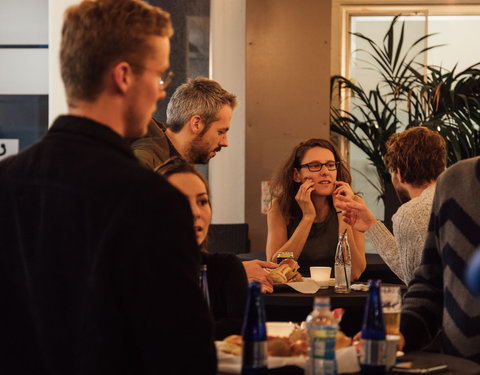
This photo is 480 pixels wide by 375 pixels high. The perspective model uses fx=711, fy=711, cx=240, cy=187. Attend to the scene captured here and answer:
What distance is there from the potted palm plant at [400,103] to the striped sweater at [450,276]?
3695mm

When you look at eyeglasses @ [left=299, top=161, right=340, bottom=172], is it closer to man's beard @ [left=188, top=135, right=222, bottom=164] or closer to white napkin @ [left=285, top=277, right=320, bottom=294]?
man's beard @ [left=188, top=135, right=222, bottom=164]

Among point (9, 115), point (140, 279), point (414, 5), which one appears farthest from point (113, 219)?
point (414, 5)

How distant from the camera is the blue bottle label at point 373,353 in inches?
61.9

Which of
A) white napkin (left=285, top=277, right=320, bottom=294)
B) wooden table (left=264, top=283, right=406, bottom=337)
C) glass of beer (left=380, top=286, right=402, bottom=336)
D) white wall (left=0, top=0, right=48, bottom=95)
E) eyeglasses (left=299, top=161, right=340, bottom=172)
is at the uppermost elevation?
white wall (left=0, top=0, right=48, bottom=95)

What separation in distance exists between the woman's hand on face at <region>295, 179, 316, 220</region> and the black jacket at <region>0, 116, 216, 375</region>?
9.10 feet

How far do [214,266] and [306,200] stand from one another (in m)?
1.84

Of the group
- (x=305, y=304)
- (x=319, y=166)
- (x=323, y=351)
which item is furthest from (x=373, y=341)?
(x=319, y=166)

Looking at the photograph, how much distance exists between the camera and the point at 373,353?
157cm

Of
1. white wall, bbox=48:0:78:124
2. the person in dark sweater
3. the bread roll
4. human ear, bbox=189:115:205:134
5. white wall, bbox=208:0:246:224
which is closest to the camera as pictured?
the bread roll

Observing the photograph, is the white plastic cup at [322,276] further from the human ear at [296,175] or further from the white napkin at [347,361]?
the white napkin at [347,361]

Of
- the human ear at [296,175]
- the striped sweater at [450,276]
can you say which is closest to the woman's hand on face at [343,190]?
the human ear at [296,175]

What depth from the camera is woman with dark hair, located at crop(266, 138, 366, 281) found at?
13.1ft

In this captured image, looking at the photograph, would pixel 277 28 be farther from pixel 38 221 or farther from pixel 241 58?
pixel 38 221

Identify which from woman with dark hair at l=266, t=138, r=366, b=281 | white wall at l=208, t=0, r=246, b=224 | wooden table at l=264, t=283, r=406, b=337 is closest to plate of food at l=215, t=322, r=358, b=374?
wooden table at l=264, t=283, r=406, b=337
